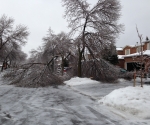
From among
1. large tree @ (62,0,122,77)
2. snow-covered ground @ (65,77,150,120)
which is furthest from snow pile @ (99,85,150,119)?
large tree @ (62,0,122,77)

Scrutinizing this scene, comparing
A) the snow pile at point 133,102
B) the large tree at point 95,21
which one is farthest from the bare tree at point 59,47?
the snow pile at point 133,102

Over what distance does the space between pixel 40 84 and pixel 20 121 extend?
470 inches

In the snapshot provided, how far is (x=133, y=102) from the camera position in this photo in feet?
26.8

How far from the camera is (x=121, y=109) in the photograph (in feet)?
26.7

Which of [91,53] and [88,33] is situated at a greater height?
[88,33]

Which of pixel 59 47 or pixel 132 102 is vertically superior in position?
pixel 59 47

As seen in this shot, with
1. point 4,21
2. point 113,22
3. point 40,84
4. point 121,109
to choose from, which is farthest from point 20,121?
point 4,21

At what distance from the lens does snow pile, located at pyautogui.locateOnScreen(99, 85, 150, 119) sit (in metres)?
7.47

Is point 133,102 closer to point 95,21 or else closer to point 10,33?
point 95,21


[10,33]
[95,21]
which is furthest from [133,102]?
[10,33]

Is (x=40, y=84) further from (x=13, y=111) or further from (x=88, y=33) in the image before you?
(x=13, y=111)

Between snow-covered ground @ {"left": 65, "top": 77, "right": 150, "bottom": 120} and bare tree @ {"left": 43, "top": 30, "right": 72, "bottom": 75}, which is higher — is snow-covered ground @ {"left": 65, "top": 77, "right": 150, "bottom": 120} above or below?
below

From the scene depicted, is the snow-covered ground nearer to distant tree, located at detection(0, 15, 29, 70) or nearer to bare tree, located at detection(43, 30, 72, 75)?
bare tree, located at detection(43, 30, 72, 75)

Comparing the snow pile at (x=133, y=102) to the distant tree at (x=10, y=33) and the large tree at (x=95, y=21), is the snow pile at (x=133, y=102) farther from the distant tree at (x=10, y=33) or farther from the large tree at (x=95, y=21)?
the distant tree at (x=10, y=33)
